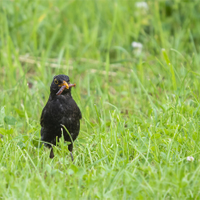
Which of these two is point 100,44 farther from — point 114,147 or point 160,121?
point 114,147

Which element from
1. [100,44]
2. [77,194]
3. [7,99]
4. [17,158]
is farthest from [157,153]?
[100,44]

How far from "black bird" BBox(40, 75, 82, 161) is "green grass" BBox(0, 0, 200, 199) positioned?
0.58ft

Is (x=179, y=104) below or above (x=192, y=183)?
above

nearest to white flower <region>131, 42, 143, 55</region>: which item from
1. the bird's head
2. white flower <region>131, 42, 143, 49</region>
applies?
white flower <region>131, 42, 143, 49</region>

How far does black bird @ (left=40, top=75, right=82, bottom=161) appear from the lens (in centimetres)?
350

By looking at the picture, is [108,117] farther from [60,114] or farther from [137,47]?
[137,47]

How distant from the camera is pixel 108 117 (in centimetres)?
469

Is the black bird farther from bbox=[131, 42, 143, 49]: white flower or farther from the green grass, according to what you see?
bbox=[131, 42, 143, 49]: white flower

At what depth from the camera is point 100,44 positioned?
6.99m

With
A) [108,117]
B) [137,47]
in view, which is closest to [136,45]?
[137,47]

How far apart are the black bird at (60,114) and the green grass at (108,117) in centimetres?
18

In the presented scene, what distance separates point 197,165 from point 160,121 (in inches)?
34.9

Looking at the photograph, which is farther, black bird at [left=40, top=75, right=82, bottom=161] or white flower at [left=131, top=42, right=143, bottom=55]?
white flower at [left=131, top=42, right=143, bottom=55]

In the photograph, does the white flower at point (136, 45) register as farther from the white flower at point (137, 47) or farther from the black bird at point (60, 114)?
the black bird at point (60, 114)
